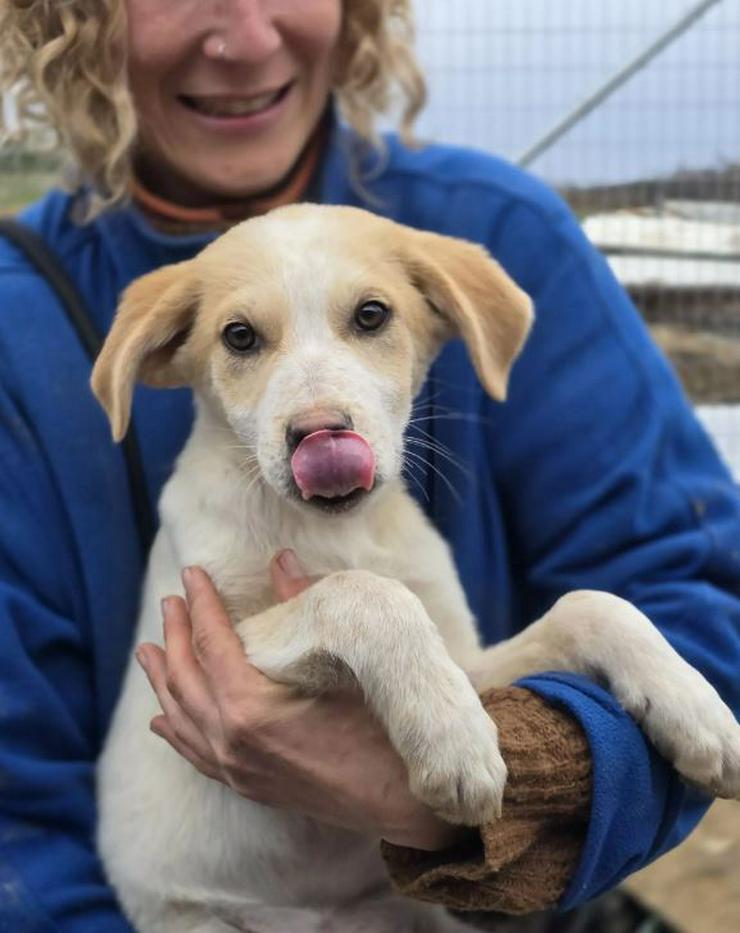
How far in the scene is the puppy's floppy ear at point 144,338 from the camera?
6.61 feet

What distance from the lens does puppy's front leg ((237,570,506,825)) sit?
1723 millimetres

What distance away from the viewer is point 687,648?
7.01ft

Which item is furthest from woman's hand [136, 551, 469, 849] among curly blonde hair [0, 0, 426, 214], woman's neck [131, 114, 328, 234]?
curly blonde hair [0, 0, 426, 214]

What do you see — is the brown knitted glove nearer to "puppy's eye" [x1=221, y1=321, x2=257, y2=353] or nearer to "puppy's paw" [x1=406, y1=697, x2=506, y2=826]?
"puppy's paw" [x1=406, y1=697, x2=506, y2=826]

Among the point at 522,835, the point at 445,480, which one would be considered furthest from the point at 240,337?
the point at 522,835

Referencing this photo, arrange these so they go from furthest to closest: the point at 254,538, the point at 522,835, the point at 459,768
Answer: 1. the point at 254,538
2. the point at 522,835
3. the point at 459,768

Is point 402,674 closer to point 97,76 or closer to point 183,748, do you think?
point 183,748

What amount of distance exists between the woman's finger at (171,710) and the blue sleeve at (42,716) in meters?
0.25

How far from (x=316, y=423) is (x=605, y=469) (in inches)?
28.3

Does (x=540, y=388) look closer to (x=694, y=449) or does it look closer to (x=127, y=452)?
(x=694, y=449)

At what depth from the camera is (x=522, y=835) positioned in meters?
1.84

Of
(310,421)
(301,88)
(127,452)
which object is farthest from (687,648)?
(301,88)

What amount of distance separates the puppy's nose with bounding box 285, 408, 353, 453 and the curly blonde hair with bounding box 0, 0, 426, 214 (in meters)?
0.82

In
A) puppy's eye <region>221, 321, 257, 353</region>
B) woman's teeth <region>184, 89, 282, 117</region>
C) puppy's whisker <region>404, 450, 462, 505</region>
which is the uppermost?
woman's teeth <region>184, 89, 282, 117</region>
